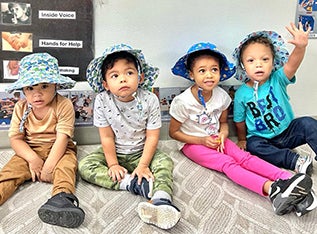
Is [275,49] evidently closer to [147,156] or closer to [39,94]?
[147,156]

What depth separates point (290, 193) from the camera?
44.4 inches

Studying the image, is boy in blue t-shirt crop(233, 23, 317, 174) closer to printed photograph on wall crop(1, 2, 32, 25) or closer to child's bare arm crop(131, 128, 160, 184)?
child's bare arm crop(131, 128, 160, 184)

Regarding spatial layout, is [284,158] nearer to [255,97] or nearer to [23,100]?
[255,97]

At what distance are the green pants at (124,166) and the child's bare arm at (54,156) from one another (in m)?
0.08

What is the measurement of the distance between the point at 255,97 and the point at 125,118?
522 mm

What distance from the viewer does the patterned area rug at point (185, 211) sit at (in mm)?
1081

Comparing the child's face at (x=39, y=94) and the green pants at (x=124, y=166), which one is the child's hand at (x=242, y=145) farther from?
the child's face at (x=39, y=94)

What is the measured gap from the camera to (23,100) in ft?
4.53

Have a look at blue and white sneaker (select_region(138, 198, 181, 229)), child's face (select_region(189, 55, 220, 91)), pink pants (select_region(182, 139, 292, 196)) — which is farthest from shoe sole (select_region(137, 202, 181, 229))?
child's face (select_region(189, 55, 220, 91))

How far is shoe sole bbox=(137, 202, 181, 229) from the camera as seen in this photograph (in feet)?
3.48

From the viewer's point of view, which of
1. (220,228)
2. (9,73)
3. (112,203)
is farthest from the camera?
(9,73)

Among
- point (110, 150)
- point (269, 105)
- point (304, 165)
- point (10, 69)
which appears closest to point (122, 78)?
point (110, 150)

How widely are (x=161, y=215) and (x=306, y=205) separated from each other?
425 mm

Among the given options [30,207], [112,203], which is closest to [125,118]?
[112,203]
